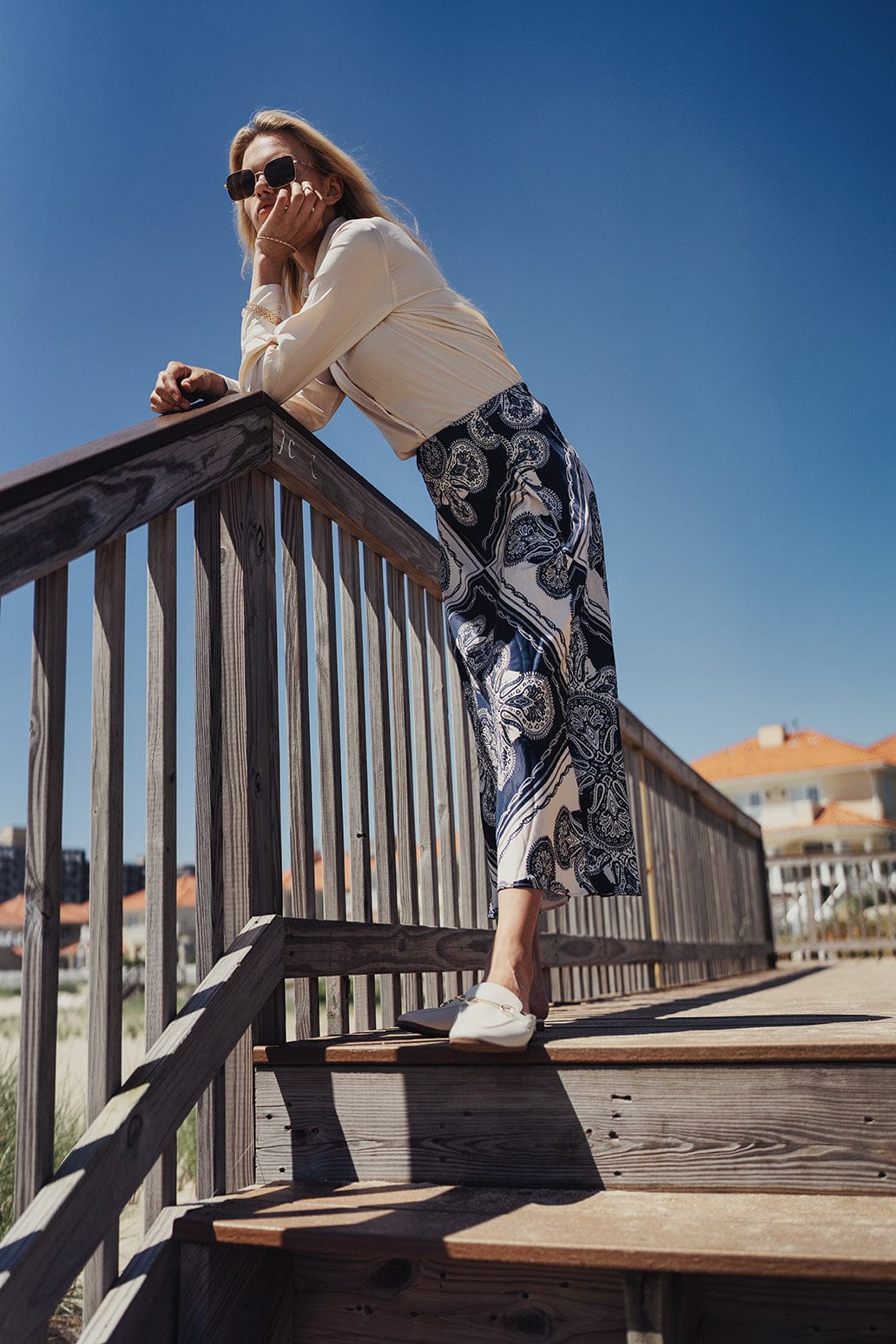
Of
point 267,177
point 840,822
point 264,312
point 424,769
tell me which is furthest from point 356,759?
point 840,822

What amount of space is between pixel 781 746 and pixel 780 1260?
153ft

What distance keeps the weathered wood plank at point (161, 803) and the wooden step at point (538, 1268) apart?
9 centimetres

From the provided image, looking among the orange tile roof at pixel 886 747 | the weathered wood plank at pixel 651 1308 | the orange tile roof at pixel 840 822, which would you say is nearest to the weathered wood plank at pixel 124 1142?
the weathered wood plank at pixel 651 1308

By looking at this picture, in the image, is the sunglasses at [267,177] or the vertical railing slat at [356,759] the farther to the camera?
the vertical railing slat at [356,759]

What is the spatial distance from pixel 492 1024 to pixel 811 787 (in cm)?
A: 4487

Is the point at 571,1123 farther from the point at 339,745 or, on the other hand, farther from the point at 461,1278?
the point at 339,745

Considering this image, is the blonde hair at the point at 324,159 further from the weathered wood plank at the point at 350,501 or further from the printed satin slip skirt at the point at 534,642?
the printed satin slip skirt at the point at 534,642

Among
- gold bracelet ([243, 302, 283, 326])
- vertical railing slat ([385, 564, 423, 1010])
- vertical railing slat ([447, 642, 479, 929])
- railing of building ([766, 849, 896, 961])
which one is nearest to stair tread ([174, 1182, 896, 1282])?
vertical railing slat ([385, 564, 423, 1010])

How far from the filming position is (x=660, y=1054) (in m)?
1.35

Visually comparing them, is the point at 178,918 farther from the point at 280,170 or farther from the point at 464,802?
the point at 280,170

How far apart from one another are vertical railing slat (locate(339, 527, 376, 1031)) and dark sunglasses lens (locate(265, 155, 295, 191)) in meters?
0.69

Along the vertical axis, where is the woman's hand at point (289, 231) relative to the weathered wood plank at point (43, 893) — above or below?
above

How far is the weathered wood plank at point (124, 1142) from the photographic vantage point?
1003 millimetres

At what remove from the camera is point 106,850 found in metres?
1.31
